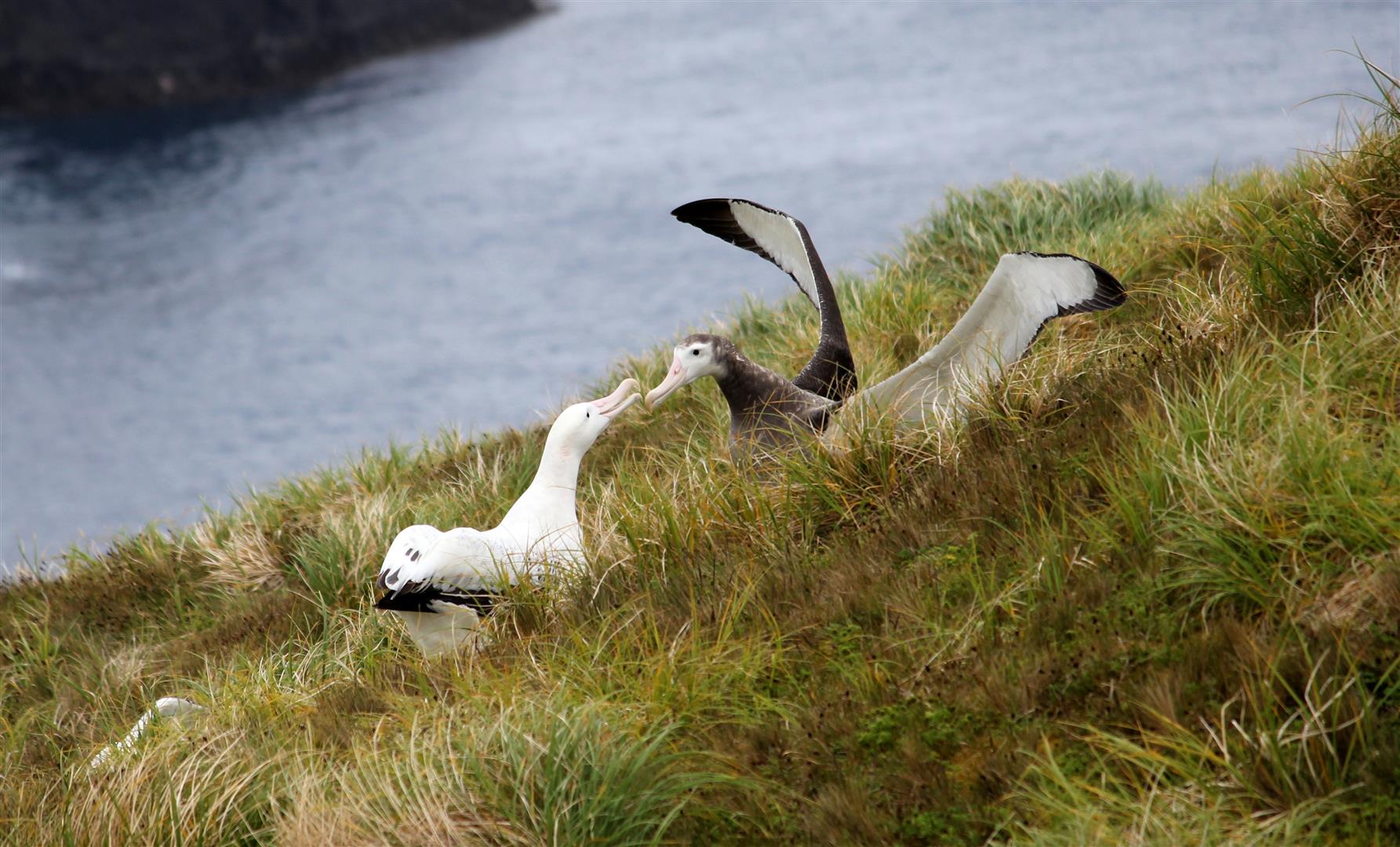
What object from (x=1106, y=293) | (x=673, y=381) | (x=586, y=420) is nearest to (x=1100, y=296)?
(x=1106, y=293)

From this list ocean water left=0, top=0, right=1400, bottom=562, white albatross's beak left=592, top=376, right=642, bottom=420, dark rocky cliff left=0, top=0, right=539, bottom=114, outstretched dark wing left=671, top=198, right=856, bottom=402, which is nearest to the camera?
white albatross's beak left=592, top=376, right=642, bottom=420

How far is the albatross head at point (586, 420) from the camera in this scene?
191 inches

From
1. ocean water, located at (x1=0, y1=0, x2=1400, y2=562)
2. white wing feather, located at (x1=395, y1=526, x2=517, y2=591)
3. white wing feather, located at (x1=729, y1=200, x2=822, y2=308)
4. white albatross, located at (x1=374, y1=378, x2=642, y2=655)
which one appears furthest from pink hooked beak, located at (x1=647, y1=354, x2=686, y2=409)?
ocean water, located at (x1=0, y1=0, x2=1400, y2=562)

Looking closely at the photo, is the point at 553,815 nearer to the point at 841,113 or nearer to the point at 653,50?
the point at 841,113

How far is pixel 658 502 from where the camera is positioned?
4305mm

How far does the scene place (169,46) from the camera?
147 ft

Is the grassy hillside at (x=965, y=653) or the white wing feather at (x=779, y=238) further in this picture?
the white wing feather at (x=779, y=238)

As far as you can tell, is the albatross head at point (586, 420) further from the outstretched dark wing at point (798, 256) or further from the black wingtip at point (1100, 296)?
the black wingtip at point (1100, 296)

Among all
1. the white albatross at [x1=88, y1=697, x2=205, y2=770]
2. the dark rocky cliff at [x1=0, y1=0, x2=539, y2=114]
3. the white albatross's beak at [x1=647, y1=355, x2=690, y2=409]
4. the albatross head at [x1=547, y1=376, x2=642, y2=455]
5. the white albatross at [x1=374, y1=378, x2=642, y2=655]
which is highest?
the dark rocky cliff at [x1=0, y1=0, x2=539, y2=114]

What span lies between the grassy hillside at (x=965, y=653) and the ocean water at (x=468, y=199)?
22.6 metres

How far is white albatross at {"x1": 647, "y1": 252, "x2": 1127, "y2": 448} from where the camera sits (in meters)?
4.51

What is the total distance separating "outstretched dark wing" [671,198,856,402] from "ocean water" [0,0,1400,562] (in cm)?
2058

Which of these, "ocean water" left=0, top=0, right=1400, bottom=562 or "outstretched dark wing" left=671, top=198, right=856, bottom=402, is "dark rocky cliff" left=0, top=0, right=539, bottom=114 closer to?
"ocean water" left=0, top=0, right=1400, bottom=562

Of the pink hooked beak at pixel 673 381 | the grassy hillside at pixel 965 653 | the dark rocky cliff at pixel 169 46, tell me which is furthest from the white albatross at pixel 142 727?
the dark rocky cliff at pixel 169 46
